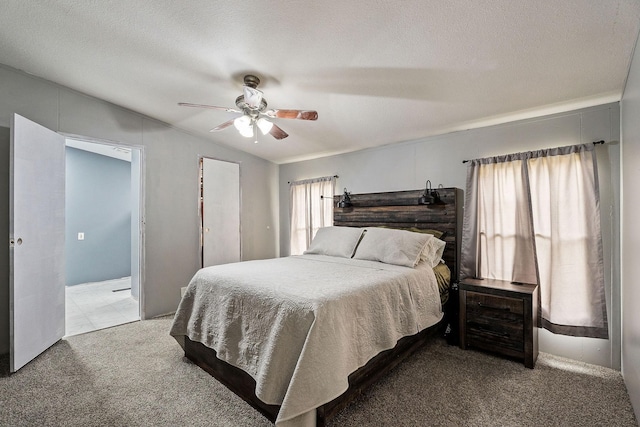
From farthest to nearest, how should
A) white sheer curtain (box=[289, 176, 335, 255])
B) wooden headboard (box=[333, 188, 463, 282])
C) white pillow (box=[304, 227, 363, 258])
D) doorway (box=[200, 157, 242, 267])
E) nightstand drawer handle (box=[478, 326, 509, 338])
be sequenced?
white sheer curtain (box=[289, 176, 335, 255])
doorway (box=[200, 157, 242, 267])
white pillow (box=[304, 227, 363, 258])
wooden headboard (box=[333, 188, 463, 282])
nightstand drawer handle (box=[478, 326, 509, 338])

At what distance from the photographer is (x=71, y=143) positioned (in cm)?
481

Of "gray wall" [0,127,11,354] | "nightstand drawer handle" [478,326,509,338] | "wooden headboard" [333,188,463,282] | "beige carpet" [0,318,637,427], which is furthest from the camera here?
"wooden headboard" [333,188,463,282]

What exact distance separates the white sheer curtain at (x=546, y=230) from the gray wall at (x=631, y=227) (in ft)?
0.70

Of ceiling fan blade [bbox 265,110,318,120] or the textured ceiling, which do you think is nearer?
the textured ceiling

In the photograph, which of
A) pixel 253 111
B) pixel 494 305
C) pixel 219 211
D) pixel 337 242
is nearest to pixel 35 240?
pixel 219 211

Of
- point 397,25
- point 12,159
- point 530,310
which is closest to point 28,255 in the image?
point 12,159

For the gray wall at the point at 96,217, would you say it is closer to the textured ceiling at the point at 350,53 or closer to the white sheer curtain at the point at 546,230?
the textured ceiling at the point at 350,53

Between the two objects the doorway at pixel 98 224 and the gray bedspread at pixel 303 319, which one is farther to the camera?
the doorway at pixel 98 224

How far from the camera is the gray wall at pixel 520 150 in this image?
237 cm

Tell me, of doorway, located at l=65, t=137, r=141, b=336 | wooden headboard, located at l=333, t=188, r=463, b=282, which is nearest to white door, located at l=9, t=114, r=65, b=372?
doorway, located at l=65, t=137, r=141, b=336

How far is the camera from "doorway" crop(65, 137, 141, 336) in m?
4.88

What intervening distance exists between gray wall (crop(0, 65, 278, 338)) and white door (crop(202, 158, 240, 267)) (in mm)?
128

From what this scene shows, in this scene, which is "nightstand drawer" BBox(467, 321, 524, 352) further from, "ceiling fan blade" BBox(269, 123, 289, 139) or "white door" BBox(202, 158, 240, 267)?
"white door" BBox(202, 158, 240, 267)

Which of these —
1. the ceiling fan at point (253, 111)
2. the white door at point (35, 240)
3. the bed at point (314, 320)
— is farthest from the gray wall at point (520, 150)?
the white door at point (35, 240)
